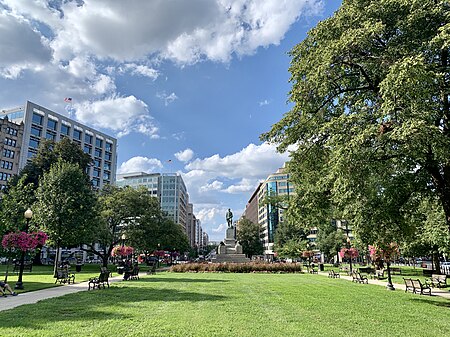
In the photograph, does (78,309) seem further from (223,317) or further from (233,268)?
(233,268)

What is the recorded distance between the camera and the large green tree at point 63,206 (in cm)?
2845

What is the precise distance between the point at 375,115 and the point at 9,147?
89138 mm

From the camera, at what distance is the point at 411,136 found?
10.8 meters

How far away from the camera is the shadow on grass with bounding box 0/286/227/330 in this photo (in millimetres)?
9984

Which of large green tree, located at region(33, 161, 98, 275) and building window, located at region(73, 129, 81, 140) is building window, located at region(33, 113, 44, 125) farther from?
large green tree, located at region(33, 161, 98, 275)

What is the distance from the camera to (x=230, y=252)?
52250 mm

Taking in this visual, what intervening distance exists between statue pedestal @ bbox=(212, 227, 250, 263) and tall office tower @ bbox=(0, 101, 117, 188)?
108ft

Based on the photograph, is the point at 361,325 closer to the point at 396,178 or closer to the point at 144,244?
the point at 396,178

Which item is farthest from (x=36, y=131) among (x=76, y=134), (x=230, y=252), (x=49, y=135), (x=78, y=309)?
(x=78, y=309)

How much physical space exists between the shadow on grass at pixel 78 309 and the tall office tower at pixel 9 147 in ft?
259

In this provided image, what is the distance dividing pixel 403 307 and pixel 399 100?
26.3ft

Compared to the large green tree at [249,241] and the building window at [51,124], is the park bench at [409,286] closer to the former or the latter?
the large green tree at [249,241]

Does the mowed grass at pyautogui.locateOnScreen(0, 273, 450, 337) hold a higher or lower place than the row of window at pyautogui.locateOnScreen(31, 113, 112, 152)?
lower

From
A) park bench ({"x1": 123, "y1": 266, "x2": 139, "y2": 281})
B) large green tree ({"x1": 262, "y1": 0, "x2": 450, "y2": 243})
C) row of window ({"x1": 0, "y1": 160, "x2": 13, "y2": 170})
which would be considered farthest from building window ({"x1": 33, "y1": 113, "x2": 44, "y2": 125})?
large green tree ({"x1": 262, "y1": 0, "x2": 450, "y2": 243})
